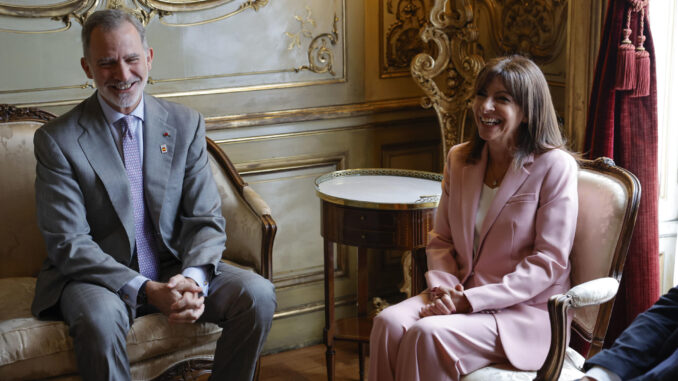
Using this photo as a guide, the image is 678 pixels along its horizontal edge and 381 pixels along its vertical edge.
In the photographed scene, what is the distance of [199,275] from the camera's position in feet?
7.68

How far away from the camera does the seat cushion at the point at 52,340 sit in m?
2.14

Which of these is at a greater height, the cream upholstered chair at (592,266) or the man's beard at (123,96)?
the man's beard at (123,96)

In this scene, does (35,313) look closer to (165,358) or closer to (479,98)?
(165,358)

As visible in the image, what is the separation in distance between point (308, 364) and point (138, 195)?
1.16m

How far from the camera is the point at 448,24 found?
2953mm

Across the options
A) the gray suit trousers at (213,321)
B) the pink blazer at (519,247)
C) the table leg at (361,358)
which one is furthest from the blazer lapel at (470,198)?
the table leg at (361,358)

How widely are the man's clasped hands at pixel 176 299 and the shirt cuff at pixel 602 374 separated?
1.10m

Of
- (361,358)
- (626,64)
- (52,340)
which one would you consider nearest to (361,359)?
(361,358)

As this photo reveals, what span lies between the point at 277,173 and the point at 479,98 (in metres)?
1.27

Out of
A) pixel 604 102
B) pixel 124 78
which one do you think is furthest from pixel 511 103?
pixel 124 78

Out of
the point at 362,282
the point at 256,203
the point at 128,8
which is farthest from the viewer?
the point at 362,282

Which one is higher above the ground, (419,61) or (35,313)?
(419,61)

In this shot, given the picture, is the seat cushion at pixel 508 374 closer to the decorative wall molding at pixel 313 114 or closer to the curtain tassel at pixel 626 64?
the curtain tassel at pixel 626 64

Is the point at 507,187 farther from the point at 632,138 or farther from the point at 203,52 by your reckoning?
the point at 203,52
